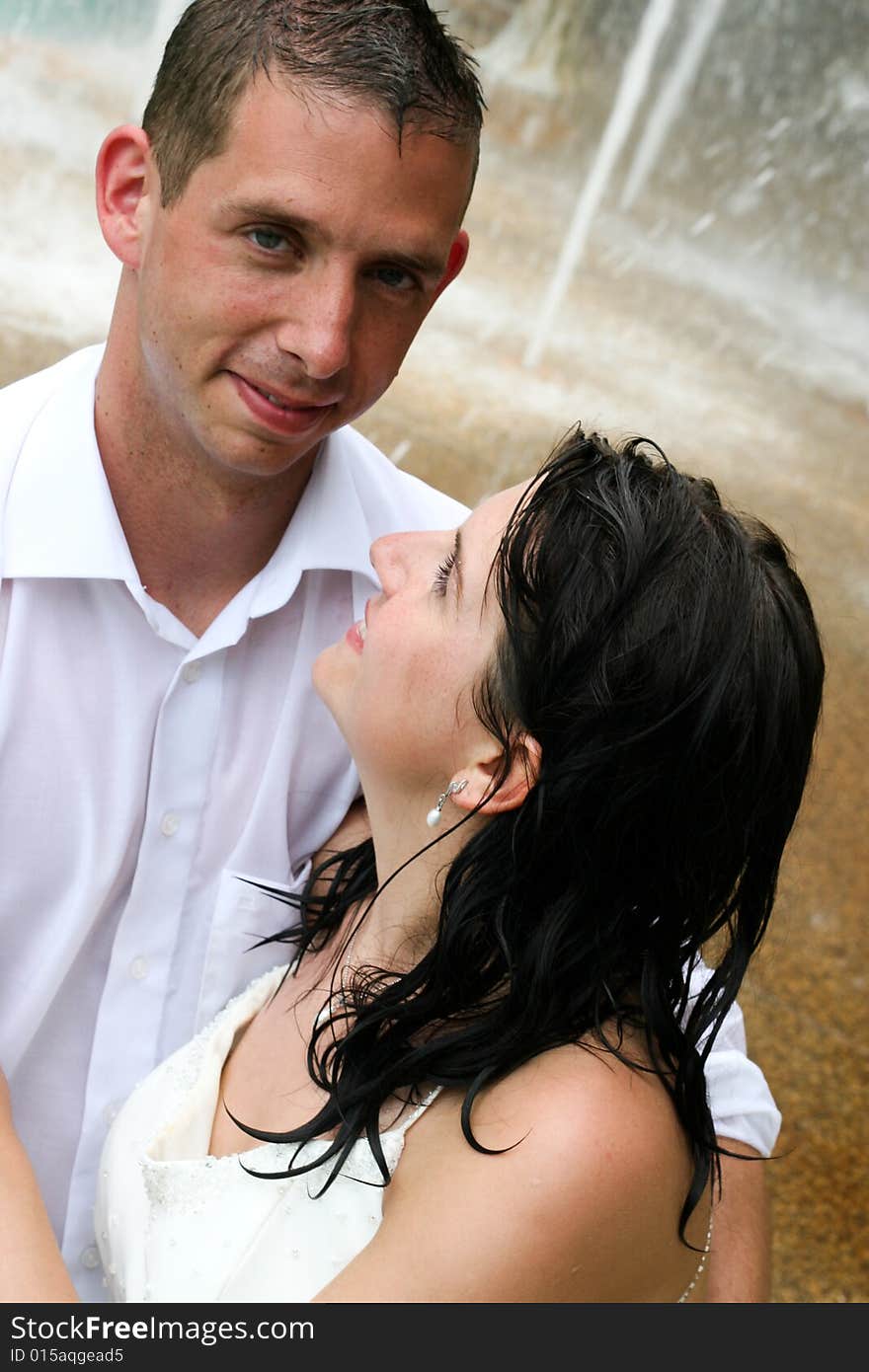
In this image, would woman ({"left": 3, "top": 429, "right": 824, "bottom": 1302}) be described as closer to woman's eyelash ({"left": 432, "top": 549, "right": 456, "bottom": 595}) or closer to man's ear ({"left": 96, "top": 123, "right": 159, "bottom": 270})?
woman's eyelash ({"left": 432, "top": 549, "right": 456, "bottom": 595})

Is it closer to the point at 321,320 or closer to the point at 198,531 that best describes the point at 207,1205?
the point at 198,531

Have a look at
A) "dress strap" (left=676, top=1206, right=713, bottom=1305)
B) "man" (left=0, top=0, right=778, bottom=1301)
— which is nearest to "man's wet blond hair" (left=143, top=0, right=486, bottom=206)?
"man" (left=0, top=0, right=778, bottom=1301)

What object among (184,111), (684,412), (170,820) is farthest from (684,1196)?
(684,412)

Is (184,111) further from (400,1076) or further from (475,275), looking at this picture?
(475,275)

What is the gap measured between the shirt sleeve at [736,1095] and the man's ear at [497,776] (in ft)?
1.71

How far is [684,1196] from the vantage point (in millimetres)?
1663

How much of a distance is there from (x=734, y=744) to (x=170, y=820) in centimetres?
74

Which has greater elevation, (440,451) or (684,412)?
(684,412)

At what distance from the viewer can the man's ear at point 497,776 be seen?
66.1 inches

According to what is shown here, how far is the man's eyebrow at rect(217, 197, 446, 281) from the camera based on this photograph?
177 centimetres


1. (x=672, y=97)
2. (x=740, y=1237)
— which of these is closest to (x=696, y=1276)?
(x=740, y=1237)

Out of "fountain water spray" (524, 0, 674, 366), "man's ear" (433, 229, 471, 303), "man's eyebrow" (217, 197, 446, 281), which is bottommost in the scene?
"man's eyebrow" (217, 197, 446, 281)

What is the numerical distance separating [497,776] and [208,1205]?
0.59 metres

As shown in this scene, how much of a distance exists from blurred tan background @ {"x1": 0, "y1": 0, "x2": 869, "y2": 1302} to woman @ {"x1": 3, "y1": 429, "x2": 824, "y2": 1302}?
1.77 metres
